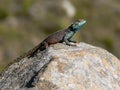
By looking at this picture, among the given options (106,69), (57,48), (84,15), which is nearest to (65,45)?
(57,48)

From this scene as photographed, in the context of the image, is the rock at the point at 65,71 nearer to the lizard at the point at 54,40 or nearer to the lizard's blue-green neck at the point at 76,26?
the lizard at the point at 54,40

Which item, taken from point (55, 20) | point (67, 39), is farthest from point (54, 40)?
point (55, 20)

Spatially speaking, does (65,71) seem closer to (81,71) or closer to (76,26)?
(81,71)

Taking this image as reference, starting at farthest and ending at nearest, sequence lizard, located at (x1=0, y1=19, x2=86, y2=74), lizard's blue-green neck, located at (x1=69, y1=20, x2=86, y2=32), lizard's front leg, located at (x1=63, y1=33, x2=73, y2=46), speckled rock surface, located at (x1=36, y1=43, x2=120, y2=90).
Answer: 1. lizard's blue-green neck, located at (x1=69, y1=20, x2=86, y2=32)
2. lizard's front leg, located at (x1=63, y1=33, x2=73, y2=46)
3. lizard, located at (x1=0, y1=19, x2=86, y2=74)
4. speckled rock surface, located at (x1=36, y1=43, x2=120, y2=90)

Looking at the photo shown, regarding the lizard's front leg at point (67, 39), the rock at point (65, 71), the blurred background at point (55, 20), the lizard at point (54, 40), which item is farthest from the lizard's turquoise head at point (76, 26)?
the blurred background at point (55, 20)

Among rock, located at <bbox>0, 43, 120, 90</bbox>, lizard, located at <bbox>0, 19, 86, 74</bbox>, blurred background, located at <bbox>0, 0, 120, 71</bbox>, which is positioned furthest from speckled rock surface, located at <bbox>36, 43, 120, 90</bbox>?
blurred background, located at <bbox>0, 0, 120, 71</bbox>

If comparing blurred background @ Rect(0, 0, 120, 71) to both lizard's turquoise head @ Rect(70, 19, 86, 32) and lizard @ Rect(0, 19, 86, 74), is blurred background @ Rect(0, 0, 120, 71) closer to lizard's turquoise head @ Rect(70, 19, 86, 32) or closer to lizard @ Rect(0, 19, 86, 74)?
lizard's turquoise head @ Rect(70, 19, 86, 32)
